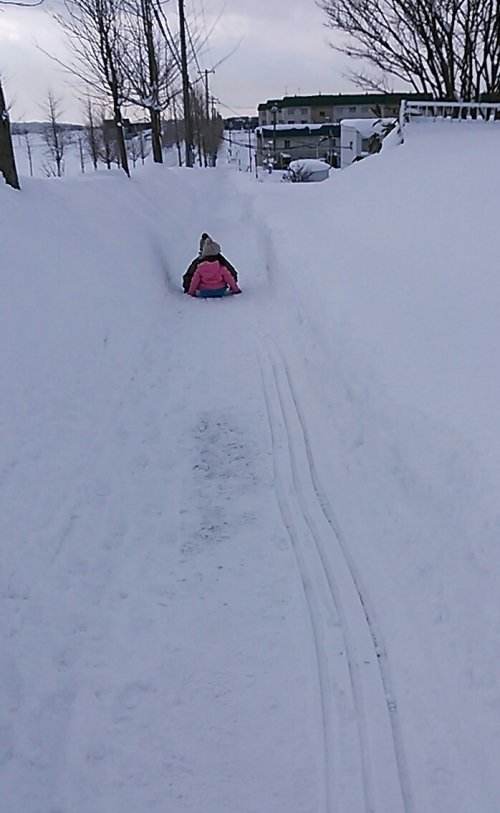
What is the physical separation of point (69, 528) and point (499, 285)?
4272 mm

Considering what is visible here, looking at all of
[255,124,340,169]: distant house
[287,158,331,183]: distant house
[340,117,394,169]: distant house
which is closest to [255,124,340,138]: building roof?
[255,124,340,169]: distant house

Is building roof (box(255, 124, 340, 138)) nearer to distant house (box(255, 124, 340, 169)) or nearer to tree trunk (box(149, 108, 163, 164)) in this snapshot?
distant house (box(255, 124, 340, 169))

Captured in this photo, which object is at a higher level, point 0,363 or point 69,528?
point 0,363

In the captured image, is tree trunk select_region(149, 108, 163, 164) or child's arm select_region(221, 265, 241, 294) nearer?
child's arm select_region(221, 265, 241, 294)

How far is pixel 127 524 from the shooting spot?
4.07 m

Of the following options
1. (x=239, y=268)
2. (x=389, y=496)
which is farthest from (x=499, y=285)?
(x=239, y=268)

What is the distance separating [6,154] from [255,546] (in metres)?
7.07

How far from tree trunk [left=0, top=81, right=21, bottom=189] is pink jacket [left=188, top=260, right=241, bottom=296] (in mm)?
2895

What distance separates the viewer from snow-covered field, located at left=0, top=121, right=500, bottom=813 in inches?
99.9

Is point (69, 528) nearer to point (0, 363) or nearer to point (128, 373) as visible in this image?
point (0, 363)

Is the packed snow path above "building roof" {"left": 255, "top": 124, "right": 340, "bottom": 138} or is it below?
below

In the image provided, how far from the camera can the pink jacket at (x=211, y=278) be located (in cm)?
998

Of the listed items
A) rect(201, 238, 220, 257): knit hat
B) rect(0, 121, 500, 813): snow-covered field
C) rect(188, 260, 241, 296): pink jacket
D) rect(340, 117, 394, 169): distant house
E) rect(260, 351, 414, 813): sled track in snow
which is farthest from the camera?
rect(340, 117, 394, 169): distant house

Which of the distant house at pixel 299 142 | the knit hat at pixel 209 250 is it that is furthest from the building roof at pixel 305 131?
the knit hat at pixel 209 250
